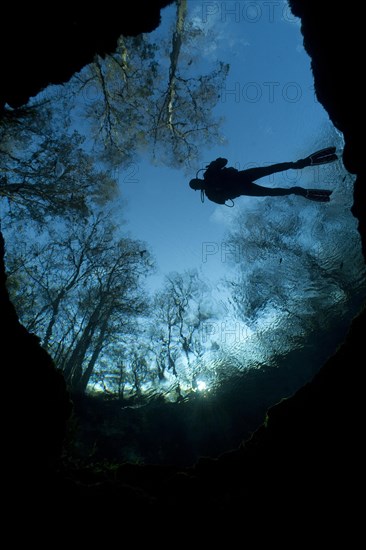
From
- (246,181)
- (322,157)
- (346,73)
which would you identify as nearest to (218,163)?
(246,181)

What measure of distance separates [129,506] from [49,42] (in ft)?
23.6

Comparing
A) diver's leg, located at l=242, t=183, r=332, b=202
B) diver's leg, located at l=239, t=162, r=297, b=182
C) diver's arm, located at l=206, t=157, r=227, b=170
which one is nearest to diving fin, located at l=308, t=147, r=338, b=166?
diver's leg, located at l=239, t=162, r=297, b=182

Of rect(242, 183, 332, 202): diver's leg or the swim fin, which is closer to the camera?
rect(242, 183, 332, 202): diver's leg

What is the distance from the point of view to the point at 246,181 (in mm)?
6082

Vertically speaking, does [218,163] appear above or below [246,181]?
above

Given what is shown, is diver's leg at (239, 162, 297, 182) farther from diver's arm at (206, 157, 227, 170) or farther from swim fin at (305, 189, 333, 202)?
swim fin at (305, 189, 333, 202)

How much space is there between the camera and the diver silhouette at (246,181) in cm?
587

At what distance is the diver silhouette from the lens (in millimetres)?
5867

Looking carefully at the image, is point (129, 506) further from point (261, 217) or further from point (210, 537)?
point (261, 217)

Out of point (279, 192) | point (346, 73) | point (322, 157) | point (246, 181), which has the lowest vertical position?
point (346, 73)

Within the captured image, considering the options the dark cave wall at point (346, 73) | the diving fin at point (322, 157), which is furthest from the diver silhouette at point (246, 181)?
the dark cave wall at point (346, 73)

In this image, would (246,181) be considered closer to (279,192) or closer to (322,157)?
(279,192)

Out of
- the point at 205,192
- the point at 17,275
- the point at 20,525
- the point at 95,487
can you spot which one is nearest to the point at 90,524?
the point at 95,487

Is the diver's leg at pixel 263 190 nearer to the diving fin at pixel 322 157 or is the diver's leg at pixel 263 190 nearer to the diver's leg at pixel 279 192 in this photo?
the diver's leg at pixel 279 192
